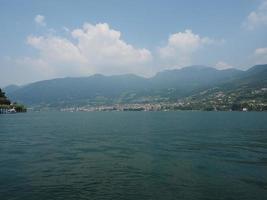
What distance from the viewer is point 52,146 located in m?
66.4

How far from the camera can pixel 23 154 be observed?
5544 cm

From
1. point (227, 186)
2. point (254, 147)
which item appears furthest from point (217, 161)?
point (254, 147)

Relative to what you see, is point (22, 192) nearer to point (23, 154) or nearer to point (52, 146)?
point (23, 154)

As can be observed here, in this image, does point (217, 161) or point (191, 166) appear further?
point (217, 161)

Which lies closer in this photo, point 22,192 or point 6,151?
point 22,192

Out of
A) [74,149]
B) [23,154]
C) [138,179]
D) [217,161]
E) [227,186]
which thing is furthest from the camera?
[74,149]

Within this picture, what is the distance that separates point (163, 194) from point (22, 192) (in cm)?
1403

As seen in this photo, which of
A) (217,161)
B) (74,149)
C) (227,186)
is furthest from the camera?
(74,149)

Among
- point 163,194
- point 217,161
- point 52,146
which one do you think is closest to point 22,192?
point 163,194

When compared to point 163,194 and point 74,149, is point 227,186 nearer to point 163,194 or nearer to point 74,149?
point 163,194

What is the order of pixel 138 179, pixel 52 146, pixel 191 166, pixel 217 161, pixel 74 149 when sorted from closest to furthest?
pixel 138 179, pixel 191 166, pixel 217 161, pixel 74 149, pixel 52 146

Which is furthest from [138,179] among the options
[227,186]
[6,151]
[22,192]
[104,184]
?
[6,151]

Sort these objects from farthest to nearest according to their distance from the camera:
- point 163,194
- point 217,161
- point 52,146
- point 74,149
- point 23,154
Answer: point 52,146, point 74,149, point 23,154, point 217,161, point 163,194

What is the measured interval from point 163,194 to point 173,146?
33.5m
